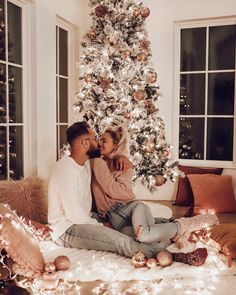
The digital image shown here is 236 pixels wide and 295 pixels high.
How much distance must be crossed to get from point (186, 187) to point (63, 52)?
2.19 metres

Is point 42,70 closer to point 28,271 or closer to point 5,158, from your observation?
point 5,158

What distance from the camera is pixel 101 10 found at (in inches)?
153

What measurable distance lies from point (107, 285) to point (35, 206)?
1.06 m

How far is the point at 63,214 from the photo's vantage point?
2.67m

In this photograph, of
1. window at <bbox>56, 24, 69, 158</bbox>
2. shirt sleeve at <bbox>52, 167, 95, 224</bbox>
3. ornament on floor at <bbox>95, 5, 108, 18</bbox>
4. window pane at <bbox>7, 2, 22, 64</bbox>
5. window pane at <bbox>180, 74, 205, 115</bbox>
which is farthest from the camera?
window pane at <bbox>180, 74, 205, 115</bbox>

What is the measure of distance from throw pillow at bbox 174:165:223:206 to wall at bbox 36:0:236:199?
293mm

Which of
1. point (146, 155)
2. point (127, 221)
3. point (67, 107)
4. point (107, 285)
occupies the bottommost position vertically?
point (107, 285)

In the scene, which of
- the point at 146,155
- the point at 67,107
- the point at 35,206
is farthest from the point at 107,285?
the point at 67,107

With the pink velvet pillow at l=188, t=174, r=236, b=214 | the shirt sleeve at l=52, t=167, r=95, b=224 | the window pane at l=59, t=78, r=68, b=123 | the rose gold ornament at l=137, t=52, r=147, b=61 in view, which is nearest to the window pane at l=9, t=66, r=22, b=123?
the window pane at l=59, t=78, r=68, b=123

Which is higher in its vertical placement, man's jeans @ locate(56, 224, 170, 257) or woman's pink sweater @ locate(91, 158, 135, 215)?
woman's pink sweater @ locate(91, 158, 135, 215)

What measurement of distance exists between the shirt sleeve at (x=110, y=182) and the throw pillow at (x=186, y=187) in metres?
1.63

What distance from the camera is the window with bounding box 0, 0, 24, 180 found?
130 inches

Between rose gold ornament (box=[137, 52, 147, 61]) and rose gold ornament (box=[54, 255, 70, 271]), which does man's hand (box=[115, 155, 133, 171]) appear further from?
rose gold ornament (box=[137, 52, 147, 61])

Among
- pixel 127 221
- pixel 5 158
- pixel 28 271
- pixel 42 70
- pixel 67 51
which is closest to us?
pixel 28 271
